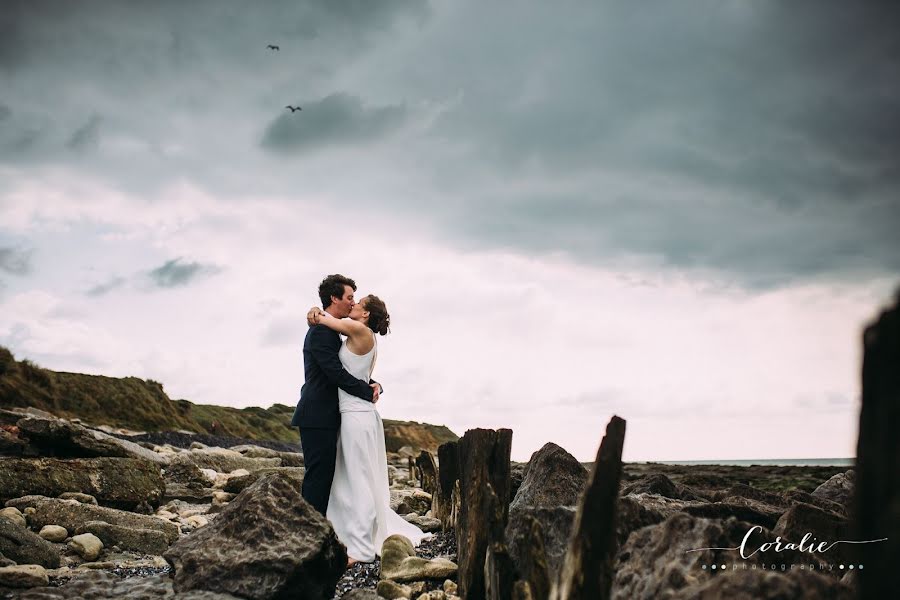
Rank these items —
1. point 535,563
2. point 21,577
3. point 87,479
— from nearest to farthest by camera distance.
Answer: point 535,563
point 21,577
point 87,479

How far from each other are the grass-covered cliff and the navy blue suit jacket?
74.9 ft

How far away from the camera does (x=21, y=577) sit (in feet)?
19.3

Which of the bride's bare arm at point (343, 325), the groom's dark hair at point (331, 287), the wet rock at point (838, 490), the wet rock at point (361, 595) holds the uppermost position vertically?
the groom's dark hair at point (331, 287)

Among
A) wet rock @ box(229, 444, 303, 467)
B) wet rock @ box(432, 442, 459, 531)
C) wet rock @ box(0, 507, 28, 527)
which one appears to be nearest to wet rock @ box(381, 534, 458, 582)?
wet rock @ box(432, 442, 459, 531)

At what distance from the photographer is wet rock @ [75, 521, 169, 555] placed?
316 inches

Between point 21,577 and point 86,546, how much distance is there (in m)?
1.70

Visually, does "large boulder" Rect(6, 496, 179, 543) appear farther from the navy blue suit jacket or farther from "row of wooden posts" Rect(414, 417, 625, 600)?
"row of wooden posts" Rect(414, 417, 625, 600)

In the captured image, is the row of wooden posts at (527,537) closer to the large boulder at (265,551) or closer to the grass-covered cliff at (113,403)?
the large boulder at (265,551)

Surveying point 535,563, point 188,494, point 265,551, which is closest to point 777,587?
point 535,563

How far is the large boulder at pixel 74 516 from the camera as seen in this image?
Result: 8289 millimetres

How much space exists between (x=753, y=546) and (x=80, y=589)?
16.8 feet

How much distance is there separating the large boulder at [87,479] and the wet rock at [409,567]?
17.2 ft

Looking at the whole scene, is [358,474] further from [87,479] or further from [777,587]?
[777,587]

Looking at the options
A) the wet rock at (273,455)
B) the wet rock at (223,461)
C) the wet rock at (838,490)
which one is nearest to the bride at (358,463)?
the wet rock at (838,490)
